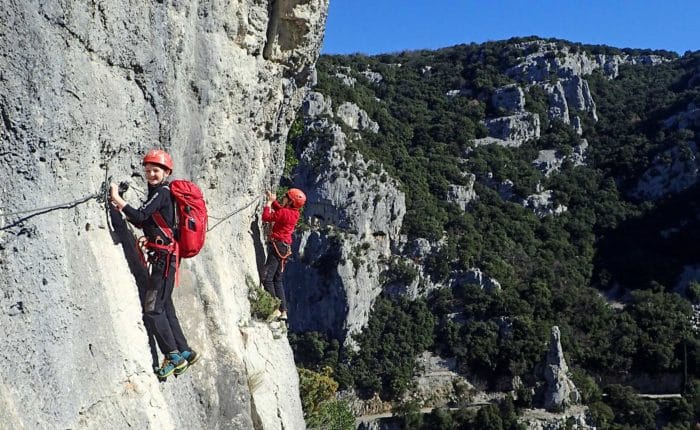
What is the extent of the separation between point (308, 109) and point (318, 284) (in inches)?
577

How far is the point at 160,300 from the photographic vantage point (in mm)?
4414

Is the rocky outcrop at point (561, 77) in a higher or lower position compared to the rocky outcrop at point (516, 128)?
higher

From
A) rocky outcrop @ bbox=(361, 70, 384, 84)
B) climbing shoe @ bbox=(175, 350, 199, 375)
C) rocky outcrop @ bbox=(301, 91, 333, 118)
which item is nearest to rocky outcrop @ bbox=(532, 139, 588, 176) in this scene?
rocky outcrop @ bbox=(361, 70, 384, 84)

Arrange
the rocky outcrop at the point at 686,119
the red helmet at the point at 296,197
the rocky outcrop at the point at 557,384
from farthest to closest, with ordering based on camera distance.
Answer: the rocky outcrop at the point at 686,119
the rocky outcrop at the point at 557,384
the red helmet at the point at 296,197

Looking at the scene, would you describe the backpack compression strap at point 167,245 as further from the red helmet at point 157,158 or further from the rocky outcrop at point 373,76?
the rocky outcrop at point 373,76

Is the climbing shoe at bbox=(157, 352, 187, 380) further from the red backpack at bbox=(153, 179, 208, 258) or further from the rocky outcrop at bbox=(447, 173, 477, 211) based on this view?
the rocky outcrop at bbox=(447, 173, 477, 211)

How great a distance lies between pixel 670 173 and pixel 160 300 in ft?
210

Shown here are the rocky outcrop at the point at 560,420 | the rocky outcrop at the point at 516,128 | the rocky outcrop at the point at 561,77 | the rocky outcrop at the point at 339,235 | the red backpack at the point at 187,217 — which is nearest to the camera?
the red backpack at the point at 187,217

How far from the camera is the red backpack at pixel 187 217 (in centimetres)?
435

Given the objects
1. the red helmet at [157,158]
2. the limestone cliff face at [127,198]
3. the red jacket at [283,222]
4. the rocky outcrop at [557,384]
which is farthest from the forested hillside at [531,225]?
the red helmet at [157,158]

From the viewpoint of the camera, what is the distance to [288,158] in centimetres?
1823

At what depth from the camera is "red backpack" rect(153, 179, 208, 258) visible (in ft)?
14.3

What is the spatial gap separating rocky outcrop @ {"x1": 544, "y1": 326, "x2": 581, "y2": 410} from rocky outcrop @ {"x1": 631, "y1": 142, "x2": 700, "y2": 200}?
92.2 ft

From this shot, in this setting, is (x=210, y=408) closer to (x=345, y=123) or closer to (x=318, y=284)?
(x=318, y=284)
